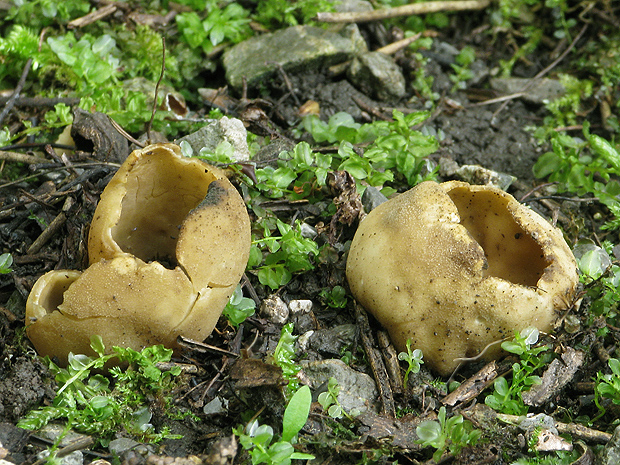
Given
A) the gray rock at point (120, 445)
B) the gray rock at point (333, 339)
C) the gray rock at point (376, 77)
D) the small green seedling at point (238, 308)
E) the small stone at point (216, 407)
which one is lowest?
the gray rock at point (333, 339)

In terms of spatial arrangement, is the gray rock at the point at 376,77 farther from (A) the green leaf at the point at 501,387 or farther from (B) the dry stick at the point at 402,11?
(A) the green leaf at the point at 501,387

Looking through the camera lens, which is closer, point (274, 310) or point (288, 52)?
point (274, 310)

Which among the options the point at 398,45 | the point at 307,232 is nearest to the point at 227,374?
the point at 307,232

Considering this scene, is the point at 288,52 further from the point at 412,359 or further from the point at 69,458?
the point at 69,458

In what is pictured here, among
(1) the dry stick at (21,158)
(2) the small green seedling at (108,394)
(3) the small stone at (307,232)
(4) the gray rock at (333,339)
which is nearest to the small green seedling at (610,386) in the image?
(4) the gray rock at (333,339)

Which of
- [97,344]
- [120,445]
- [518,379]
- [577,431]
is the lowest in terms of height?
[577,431]
